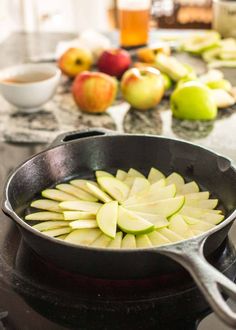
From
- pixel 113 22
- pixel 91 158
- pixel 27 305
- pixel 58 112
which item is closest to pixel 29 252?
pixel 27 305

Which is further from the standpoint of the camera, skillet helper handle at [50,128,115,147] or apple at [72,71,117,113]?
apple at [72,71,117,113]

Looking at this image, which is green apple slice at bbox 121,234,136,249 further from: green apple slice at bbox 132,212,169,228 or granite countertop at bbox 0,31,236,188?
granite countertop at bbox 0,31,236,188

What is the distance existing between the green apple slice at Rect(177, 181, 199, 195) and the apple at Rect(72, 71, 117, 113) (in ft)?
1.65

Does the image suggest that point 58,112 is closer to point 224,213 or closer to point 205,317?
point 224,213

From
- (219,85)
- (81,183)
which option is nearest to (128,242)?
(81,183)

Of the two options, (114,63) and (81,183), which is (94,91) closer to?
(114,63)

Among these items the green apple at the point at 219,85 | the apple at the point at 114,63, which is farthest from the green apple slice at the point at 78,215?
the apple at the point at 114,63

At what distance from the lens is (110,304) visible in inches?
27.1

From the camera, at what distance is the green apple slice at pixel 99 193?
2.88 feet

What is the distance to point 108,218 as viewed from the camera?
79 cm

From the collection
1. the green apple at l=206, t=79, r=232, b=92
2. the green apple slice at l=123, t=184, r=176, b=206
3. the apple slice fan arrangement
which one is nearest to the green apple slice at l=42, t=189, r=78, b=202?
the apple slice fan arrangement

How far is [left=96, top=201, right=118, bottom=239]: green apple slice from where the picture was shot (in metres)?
0.76

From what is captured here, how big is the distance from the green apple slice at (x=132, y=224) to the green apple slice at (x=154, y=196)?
0.06 meters

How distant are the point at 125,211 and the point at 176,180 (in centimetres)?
18
